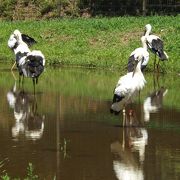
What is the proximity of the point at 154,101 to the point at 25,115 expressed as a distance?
11.0ft

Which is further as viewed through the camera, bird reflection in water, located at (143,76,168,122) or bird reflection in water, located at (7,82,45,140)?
bird reflection in water, located at (143,76,168,122)

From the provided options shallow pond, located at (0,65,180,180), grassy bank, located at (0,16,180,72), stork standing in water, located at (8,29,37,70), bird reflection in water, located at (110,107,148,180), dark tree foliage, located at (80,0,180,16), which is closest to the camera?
bird reflection in water, located at (110,107,148,180)

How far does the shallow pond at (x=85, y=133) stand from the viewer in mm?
9062

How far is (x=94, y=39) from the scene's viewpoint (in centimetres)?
2822

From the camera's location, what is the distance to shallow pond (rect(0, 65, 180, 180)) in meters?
9.06

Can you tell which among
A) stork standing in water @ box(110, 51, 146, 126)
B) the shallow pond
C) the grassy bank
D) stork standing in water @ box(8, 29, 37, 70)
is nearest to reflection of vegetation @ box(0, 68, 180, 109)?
the shallow pond

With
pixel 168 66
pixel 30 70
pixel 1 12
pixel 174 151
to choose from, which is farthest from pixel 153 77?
pixel 1 12

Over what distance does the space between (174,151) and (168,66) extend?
12.0 meters

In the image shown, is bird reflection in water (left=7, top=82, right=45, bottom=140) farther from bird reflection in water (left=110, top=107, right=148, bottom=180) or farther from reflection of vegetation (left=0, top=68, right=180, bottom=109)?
bird reflection in water (left=110, top=107, right=148, bottom=180)

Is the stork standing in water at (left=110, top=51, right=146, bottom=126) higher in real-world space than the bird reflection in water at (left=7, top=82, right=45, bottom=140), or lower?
higher

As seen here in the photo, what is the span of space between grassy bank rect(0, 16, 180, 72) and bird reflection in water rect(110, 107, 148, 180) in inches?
391

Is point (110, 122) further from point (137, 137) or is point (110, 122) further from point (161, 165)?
point (161, 165)

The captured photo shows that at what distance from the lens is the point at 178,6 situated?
36406mm

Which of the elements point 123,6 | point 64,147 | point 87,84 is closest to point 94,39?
point 87,84
